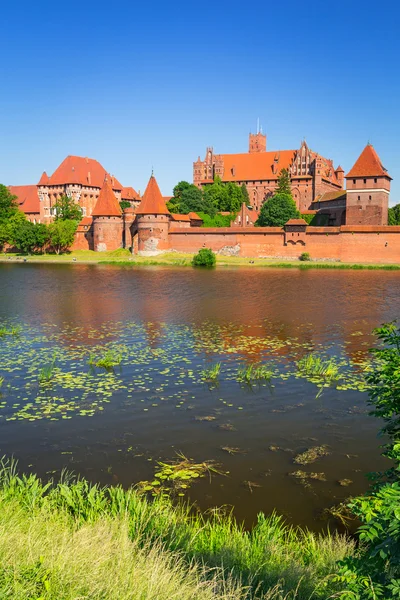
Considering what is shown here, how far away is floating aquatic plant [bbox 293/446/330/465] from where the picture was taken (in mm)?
6301

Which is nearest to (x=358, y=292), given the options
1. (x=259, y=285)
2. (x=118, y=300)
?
(x=259, y=285)

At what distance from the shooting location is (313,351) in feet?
39.6

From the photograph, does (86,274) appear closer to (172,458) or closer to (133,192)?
(172,458)

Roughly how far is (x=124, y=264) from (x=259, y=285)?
18850 millimetres

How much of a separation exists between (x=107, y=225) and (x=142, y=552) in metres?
48.2

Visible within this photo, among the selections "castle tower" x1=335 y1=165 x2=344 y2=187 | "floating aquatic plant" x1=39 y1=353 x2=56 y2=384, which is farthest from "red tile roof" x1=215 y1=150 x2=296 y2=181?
"floating aquatic plant" x1=39 y1=353 x2=56 y2=384

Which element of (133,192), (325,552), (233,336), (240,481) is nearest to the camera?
(325,552)

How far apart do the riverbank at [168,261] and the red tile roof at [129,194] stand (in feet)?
70.2

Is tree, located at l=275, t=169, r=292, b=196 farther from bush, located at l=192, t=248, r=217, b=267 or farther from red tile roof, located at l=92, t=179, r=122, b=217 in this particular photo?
bush, located at l=192, t=248, r=217, b=267

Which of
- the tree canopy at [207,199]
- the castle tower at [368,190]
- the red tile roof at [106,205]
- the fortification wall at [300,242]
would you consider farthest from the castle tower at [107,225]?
the castle tower at [368,190]

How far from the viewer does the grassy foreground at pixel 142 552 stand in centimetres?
288

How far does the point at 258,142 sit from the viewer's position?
89.0m

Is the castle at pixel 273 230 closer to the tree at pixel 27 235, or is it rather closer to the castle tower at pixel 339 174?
the tree at pixel 27 235

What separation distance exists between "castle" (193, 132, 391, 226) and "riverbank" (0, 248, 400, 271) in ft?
31.1
